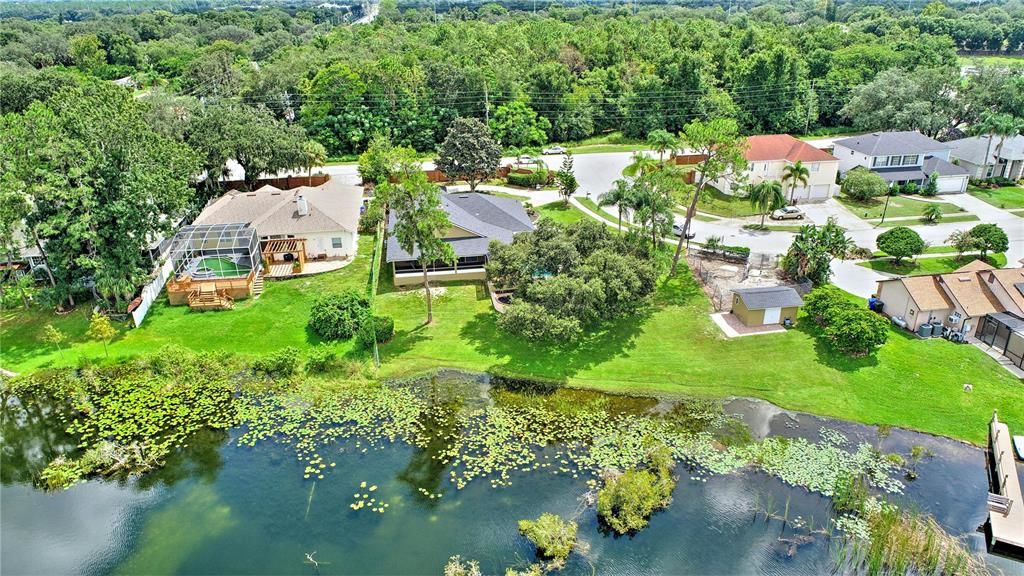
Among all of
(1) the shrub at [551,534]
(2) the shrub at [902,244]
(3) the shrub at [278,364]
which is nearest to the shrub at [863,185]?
(2) the shrub at [902,244]

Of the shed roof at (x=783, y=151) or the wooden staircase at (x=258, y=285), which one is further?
the shed roof at (x=783, y=151)

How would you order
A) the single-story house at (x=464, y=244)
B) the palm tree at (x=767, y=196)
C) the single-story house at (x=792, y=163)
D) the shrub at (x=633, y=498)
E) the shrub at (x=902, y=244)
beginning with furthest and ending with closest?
the single-story house at (x=792, y=163) < the palm tree at (x=767, y=196) < the shrub at (x=902, y=244) < the single-story house at (x=464, y=244) < the shrub at (x=633, y=498)

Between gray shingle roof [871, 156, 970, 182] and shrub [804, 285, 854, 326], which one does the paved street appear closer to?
gray shingle roof [871, 156, 970, 182]

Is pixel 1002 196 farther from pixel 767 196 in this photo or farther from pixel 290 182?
pixel 290 182

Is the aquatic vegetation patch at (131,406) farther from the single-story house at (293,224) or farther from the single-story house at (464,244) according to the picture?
the single-story house at (464,244)

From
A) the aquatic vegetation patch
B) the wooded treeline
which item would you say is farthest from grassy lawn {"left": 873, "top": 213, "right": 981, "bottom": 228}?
the aquatic vegetation patch

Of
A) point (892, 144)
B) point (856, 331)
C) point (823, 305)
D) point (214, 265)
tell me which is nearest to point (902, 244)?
point (823, 305)
